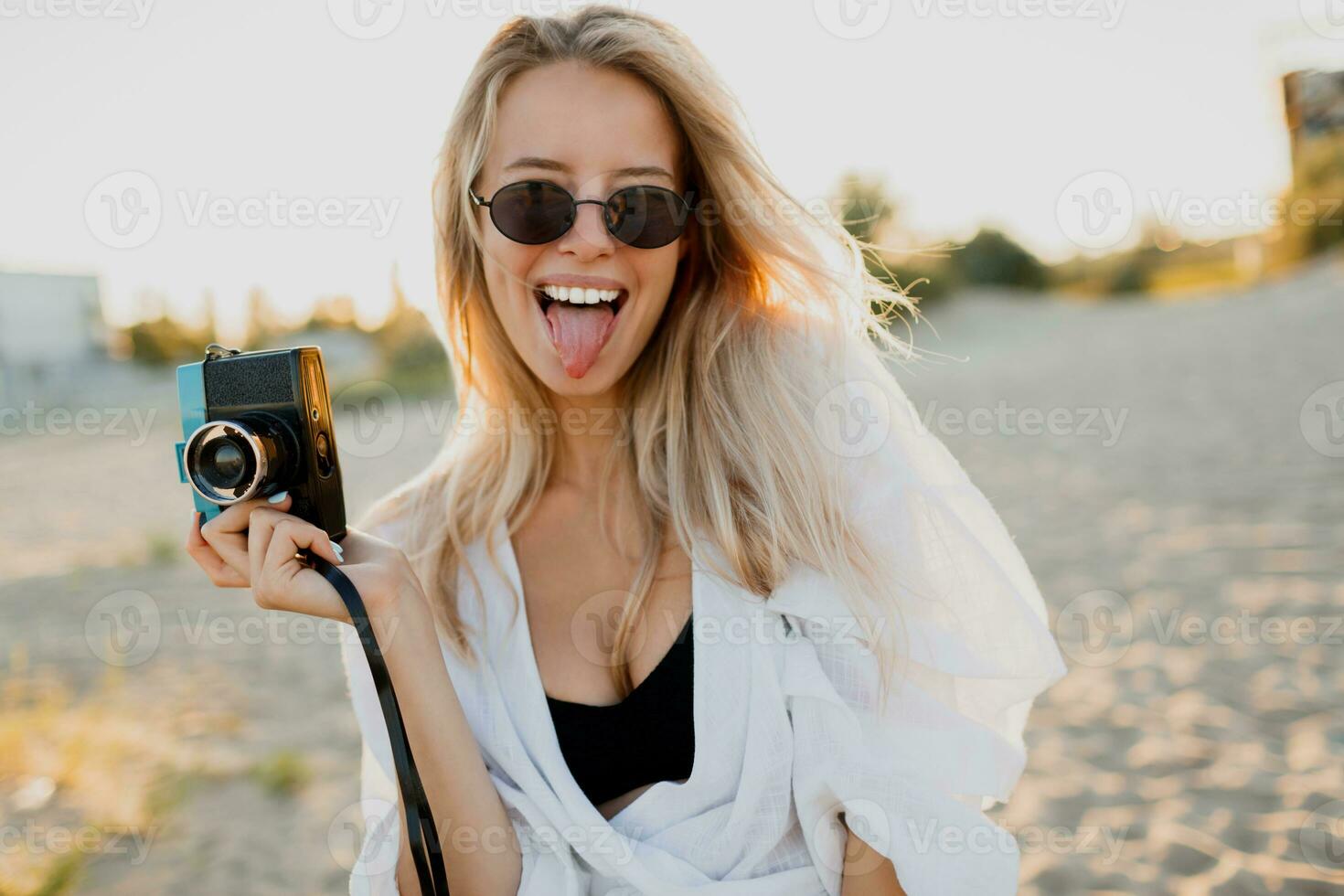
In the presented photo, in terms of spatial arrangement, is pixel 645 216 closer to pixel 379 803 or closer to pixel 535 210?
pixel 535 210

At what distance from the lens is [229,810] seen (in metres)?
3.17

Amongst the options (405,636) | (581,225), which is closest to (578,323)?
(581,225)

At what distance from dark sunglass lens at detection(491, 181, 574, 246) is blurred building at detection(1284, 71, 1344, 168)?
23237 millimetres

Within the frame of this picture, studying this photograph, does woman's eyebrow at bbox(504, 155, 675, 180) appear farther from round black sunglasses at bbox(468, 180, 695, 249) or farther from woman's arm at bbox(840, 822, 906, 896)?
woman's arm at bbox(840, 822, 906, 896)

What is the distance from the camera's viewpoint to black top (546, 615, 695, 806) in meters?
1.59

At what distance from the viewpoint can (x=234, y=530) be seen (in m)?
1.38

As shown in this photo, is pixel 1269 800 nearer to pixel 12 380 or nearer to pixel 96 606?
pixel 96 606

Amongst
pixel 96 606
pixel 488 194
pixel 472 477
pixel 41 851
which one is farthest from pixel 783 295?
pixel 96 606

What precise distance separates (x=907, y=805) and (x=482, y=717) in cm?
78

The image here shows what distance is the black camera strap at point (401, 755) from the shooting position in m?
1.34

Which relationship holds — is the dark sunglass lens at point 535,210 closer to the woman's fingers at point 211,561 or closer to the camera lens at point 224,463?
the camera lens at point 224,463

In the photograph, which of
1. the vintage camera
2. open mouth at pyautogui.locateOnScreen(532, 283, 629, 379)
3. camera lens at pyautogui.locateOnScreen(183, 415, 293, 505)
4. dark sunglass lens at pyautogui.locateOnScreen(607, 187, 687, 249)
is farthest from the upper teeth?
camera lens at pyautogui.locateOnScreen(183, 415, 293, 505)

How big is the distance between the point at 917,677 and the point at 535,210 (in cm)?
110

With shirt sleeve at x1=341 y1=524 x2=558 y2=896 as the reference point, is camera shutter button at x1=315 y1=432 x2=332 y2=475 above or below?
above
